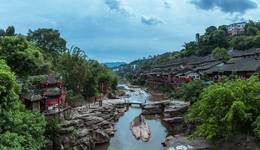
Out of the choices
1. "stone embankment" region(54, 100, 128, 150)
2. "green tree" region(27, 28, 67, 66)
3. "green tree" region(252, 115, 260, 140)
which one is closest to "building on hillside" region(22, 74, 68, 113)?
"stone embankment" region(54, 100, 128, 150)

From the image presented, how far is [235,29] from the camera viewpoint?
A: 92.6m

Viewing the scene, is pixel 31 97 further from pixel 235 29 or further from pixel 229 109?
pixel 235 29

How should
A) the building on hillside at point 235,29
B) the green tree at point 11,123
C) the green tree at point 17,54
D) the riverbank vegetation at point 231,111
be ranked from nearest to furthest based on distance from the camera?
the green tree at point 11,123, the riverbank vegetation at point 231,111, the green tree at point 17,54, the building on hillside at point 235,29

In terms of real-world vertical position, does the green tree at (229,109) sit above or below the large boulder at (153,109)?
above

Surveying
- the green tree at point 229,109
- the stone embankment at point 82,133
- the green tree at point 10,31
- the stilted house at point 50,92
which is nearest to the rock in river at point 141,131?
the stone embankment at point 82,133

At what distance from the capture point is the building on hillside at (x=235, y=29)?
3588 inches

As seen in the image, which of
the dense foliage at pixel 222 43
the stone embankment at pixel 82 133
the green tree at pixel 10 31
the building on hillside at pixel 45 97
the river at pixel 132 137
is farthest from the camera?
the dense foliage at pixel 222 43

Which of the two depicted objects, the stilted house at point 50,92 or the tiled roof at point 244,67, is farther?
the tiled roof at point 244,67

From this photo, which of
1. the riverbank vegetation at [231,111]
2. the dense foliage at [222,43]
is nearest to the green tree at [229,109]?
the riverbank vegetation at [231,111]

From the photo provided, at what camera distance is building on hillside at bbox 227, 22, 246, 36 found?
91.1 metres

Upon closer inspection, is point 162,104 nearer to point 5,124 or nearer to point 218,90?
point 218,90

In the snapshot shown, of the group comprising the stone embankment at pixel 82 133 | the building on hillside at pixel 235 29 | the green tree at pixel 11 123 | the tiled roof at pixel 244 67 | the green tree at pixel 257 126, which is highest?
the building on hillside at pixel 235 29

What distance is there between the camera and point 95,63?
43844 mm

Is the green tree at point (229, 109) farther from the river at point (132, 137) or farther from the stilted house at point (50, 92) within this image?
the stilted house at point (50, 92)
